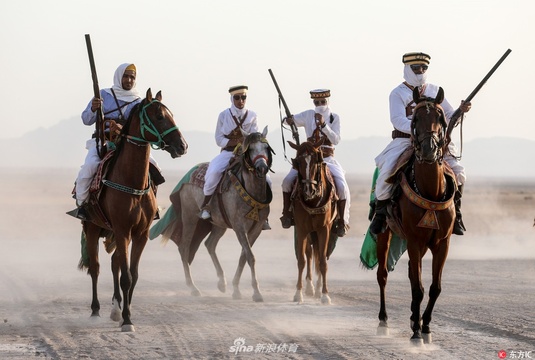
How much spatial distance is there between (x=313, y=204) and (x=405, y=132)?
4.10 meters

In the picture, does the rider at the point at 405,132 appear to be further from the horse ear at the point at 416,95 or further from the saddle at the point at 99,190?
the saddle at the point at 99,190

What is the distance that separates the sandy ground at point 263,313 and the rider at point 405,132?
1487 millimetres

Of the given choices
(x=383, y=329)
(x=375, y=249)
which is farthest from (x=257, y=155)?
(x=383, y=329)

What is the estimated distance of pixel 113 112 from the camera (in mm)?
16391

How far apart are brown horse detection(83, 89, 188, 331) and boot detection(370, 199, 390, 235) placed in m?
2.47

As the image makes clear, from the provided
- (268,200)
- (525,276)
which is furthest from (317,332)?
(525,276)

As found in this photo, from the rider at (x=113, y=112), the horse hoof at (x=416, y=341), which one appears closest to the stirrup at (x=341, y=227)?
the rider at (x=113, y=112)

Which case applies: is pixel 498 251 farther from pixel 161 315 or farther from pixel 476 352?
pixel 476 352

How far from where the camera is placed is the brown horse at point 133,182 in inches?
592

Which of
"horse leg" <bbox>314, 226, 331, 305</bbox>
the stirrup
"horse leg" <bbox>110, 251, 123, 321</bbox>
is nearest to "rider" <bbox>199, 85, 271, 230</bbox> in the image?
the stirrup

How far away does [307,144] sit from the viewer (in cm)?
1828

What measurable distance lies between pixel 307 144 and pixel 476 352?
5.99 meters

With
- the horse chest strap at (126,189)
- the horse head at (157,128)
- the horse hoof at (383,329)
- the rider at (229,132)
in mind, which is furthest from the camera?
the rider at (229,132)

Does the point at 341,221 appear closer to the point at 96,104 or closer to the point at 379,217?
the point at 379,217
